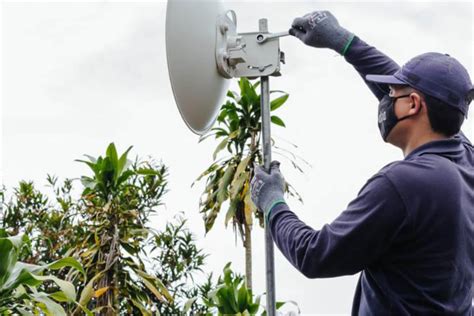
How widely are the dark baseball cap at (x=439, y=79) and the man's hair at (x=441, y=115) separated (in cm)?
1

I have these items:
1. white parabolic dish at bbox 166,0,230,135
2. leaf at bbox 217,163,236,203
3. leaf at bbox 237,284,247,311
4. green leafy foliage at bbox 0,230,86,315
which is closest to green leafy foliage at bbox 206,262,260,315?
leaf at bbox 237,284,247,311

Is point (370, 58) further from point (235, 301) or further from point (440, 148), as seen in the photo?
point (235, 301)

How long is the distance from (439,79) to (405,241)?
0.43 meters

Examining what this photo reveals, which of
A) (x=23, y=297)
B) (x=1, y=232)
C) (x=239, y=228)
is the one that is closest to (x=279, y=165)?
(x=23, y=297)

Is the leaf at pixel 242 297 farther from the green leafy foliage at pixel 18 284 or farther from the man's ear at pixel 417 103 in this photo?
the man's ear at pixel 417 103

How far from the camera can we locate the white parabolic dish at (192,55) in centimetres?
246

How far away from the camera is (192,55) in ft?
8.16

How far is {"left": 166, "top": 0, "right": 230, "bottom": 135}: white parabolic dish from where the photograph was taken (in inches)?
97.0

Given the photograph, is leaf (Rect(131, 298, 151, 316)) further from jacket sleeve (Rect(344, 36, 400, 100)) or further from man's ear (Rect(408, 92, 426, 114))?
man's ear (Rect(408, 92, 426, 114))

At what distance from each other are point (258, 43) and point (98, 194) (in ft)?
17.1

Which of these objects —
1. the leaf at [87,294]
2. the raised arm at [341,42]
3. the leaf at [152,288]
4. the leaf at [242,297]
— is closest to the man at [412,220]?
the raised arm at [341,42]

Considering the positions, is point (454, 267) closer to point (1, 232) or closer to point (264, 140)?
point (264, 140)

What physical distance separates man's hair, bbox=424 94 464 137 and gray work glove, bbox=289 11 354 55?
21.1 inches

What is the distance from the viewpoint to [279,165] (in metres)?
2.32
